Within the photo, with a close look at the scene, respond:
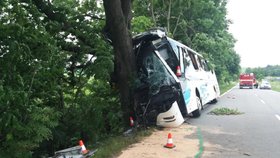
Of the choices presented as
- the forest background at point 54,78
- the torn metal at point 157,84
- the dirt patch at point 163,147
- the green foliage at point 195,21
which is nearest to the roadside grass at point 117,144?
the dirt patch at point 163,147

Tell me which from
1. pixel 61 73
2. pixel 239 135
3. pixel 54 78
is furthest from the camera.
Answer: pixel 239 135

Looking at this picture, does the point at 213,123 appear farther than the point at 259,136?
Yes

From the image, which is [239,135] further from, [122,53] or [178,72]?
[122,53]

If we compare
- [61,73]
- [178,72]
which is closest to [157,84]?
[178,72]

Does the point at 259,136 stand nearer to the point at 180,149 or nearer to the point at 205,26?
the point at 180,149

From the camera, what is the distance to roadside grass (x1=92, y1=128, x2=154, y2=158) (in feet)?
23.0

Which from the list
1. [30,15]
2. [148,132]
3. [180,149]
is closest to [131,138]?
[148,132]

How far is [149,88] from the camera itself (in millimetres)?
10312

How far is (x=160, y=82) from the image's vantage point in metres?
10.2

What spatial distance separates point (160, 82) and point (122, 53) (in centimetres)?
162

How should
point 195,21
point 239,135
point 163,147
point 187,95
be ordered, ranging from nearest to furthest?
1. point 163,147
2. point 239,135
3. point 187,95
4. point 195,21

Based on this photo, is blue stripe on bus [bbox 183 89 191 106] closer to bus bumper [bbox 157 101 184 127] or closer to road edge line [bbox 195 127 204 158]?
bus bumper [bbox 157 101 184 127]

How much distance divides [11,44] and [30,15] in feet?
9.13

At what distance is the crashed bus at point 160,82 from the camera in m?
10.1
